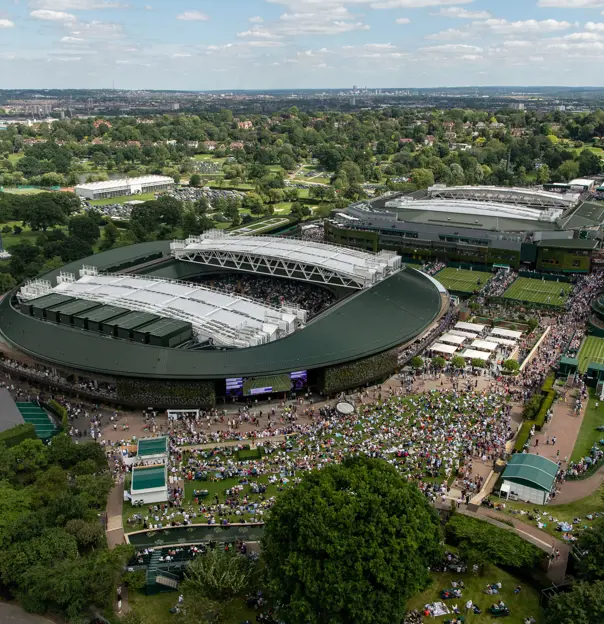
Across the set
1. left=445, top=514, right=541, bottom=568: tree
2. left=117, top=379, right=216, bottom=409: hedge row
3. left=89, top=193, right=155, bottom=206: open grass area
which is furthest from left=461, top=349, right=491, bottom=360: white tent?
left=89, top=193, right=155, bottom=206: open grass area

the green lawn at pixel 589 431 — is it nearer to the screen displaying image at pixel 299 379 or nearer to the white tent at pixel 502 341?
the white tent at pixel 502 341

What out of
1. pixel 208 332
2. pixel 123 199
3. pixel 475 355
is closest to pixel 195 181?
pixel 123 199

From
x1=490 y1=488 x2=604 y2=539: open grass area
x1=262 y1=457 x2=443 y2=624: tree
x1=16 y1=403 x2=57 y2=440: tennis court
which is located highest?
x1=262 y1=457 x2=443 y2=624: tree

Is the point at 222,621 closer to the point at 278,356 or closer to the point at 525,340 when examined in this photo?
the point at 278,356

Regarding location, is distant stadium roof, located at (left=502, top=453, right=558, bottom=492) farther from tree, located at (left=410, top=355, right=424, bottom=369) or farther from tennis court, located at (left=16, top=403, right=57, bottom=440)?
tennis court, located at (left=16, top=403, right=57, bottom=440)

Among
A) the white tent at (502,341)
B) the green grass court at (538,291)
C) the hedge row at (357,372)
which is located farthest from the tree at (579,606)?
the green grass court at (538,291)

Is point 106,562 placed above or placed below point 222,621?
above

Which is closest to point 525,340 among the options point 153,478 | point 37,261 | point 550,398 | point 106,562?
point 550,398
